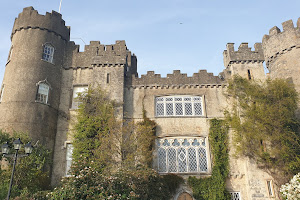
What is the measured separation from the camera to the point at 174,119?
67.1 ft

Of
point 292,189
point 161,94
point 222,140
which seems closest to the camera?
point 292,189

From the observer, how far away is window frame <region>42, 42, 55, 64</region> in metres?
21.2

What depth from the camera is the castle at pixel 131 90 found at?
1888cm

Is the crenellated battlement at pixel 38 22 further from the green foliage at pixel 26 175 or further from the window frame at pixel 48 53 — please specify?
the green foliage at pixel 26 175

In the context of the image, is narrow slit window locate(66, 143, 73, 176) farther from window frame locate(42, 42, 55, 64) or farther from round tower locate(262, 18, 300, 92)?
round tower locate(262, 18, 300, 92)

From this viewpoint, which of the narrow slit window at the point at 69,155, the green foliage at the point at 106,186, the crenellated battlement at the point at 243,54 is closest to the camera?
the green foliage at the point at 106,186

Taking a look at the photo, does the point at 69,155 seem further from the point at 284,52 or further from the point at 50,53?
the point at 284,52

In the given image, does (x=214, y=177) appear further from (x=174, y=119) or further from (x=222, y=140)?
(x=174, y=119)

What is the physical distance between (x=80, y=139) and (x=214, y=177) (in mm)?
9420

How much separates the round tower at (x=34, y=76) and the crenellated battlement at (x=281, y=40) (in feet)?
54.7

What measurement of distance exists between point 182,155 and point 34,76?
12098 millimetres

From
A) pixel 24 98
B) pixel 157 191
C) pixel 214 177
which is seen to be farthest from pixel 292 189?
pixel 24 98

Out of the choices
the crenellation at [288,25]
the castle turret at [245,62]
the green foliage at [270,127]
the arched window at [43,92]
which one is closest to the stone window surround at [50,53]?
the arched window at [43,92]

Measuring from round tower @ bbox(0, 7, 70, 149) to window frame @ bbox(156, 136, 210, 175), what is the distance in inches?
307
